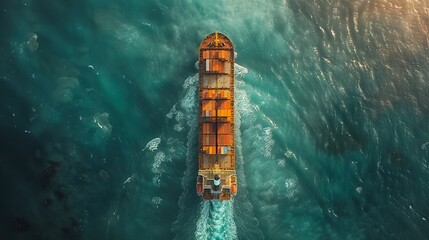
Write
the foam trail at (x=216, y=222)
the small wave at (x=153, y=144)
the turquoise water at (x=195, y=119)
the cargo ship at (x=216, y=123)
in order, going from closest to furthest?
1. the cargo ship at (x=216, y=123)
2. the foam trail at (x=216, y=222)
3. the turquoise water at (x=195, y=119)
4. the small wave at (x=153, y=144)

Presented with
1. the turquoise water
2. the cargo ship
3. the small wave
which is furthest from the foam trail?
the small wave

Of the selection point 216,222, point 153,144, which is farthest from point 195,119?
point 216,222

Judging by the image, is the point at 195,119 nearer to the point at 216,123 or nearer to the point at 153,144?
the point at 216,123

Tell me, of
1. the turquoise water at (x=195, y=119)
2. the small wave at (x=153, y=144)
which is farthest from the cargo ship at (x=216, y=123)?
the small wave at (x=153, y=144)

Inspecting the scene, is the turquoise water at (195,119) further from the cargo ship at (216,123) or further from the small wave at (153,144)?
the cargo ship at (216,123)

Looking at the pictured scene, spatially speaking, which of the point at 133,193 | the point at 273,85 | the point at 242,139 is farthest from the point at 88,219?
the point at 273,85
